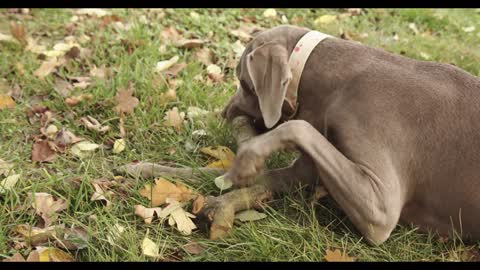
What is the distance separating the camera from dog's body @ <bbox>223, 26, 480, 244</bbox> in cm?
306

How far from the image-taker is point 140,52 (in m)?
5.07

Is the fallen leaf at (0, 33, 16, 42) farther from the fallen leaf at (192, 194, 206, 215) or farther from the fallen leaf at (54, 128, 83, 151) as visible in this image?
the fallen leaf at (192, 194, 206, 215)

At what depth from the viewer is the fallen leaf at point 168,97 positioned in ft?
14.5

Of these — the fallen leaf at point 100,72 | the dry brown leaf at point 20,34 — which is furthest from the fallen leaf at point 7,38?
the fallen leaf at point 100,72

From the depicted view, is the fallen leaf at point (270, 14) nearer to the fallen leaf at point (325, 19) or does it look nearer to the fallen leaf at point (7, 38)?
the fallen leaf at point (325, 19)

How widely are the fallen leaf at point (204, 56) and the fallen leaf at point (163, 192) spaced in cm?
198

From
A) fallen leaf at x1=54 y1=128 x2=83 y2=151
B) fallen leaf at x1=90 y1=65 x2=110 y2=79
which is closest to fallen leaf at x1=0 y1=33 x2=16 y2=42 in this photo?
fallen leaf at x1=90 y1=65 x2=110 y2=79

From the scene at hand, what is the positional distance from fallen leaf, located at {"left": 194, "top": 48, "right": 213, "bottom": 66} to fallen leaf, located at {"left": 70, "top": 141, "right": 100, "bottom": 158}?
1553mm

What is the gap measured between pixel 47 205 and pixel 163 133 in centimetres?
106

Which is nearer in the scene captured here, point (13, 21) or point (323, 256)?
point (323, 256)
